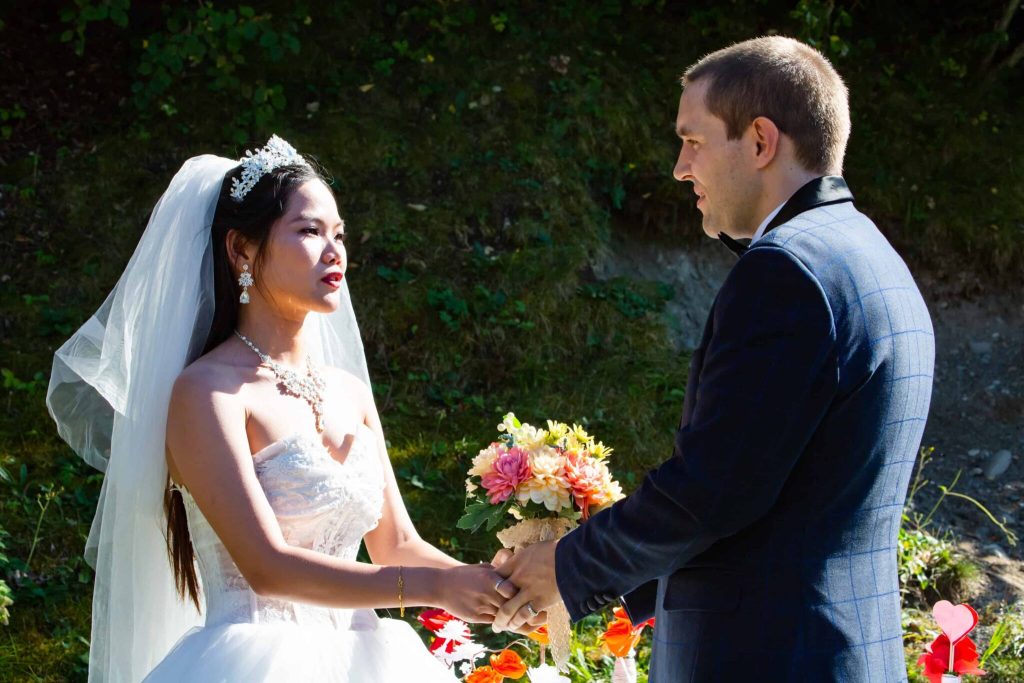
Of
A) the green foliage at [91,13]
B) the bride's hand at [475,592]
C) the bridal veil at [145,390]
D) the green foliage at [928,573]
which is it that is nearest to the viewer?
the bride's hand at [475,592]

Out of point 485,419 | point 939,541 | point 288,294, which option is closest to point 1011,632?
point 939,541

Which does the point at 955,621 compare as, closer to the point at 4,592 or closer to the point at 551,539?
the point at 551,539

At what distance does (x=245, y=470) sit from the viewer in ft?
9.36

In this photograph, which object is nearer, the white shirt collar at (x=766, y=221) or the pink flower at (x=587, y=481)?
the white shirt collar at (x=766, y=221)

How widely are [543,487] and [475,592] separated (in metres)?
0.36

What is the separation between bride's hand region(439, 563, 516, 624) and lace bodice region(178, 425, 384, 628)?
343 millimetres

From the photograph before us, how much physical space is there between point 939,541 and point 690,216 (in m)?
2.81

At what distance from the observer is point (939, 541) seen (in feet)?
18.1

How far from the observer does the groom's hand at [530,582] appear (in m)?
2.79

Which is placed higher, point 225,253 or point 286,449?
point 225,253

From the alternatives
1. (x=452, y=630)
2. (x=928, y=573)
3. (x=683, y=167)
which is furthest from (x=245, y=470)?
(x=928, y=573)

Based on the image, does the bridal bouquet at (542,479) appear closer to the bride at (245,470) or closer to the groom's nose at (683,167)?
the bride at (245,470)

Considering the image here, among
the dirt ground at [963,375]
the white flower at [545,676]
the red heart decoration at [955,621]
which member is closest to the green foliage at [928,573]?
the dirt ground at [963,375]

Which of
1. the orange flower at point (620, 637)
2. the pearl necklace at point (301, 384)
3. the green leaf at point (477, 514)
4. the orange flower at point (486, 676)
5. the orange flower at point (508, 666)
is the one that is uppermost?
the pearl necklace at point (301, 384)
